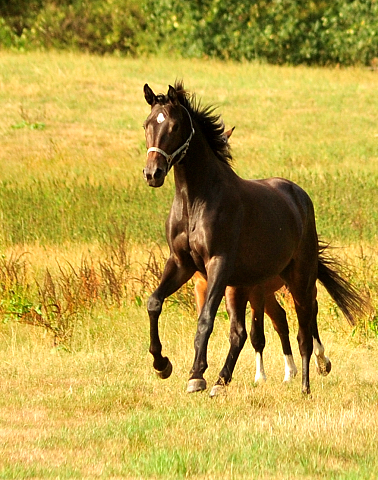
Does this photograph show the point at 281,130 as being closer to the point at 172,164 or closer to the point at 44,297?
the point at 44,297

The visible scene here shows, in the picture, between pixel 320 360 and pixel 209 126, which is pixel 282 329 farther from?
pixel 209 126

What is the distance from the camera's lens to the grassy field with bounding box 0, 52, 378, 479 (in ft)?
18.5

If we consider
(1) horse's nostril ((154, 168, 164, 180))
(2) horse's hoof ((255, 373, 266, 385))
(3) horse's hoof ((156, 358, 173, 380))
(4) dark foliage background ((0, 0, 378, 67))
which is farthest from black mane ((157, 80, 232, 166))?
(4) dark foliage background ((0, 0, 378, 67))

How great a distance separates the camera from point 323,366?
28.7 feet

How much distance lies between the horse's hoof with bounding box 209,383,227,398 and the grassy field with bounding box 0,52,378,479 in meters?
0.06

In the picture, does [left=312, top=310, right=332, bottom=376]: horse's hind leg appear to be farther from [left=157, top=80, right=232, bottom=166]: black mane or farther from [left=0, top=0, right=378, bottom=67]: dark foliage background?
[left=0, top=0, right=378, bottom=67]: dark foliage background

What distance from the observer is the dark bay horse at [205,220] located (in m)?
7.04

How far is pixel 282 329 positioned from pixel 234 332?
3.43 ft

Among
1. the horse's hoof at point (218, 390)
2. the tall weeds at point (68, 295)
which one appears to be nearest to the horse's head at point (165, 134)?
the horse's hoof at point (218, 390)

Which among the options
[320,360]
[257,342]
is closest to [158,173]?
[257,342]

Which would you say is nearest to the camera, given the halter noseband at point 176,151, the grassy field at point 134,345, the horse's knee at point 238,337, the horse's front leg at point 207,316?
the grassy field at point 134,345

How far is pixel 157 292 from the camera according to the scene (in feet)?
23.8

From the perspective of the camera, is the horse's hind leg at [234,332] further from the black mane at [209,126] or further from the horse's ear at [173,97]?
the horse's ear at [173,97]

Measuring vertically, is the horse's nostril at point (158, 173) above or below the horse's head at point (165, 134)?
below
